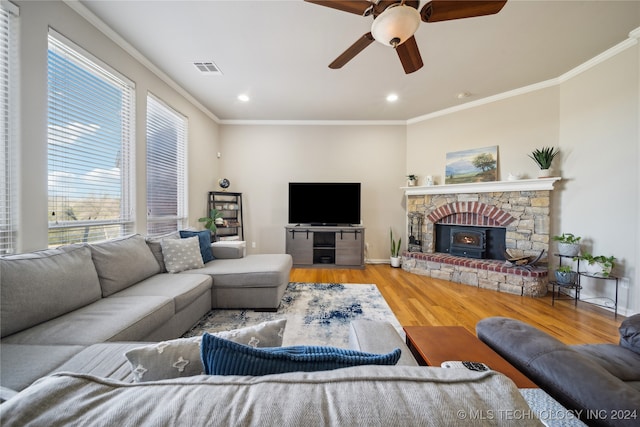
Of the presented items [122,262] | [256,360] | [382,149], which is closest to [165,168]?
[122,262]

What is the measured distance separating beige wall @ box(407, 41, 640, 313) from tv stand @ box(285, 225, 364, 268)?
100 inches

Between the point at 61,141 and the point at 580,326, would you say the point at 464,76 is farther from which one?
the point at 61,141

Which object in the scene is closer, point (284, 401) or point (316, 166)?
point (284, 401)

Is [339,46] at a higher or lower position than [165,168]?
higher

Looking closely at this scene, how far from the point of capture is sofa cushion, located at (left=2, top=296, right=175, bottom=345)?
1.22m

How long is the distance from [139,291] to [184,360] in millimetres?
1666

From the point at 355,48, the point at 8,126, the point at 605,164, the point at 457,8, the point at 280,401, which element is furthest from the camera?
the point at 605,164

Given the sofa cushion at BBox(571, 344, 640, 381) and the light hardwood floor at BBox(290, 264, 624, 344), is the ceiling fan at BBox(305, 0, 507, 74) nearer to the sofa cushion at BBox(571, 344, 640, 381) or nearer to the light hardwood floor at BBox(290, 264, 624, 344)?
the sofa cushion at BBox(571, 344, 640, 381)

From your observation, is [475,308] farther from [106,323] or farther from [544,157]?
[106,323]

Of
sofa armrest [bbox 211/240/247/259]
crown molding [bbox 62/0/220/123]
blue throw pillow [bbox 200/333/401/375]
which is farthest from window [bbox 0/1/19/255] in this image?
blue throw pillow [bbox 200/333/401/375]

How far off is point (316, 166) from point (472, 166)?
2722 mm

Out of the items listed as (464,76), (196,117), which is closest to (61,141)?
(196,117)

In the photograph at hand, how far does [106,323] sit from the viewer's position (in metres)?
1.37

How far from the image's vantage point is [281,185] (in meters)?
4.70
